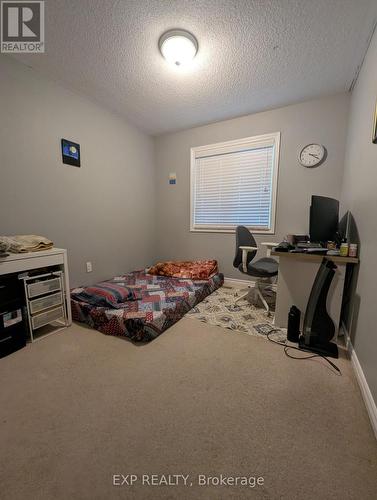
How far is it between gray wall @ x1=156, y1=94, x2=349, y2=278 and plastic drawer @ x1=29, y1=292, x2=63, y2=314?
219 centimetres

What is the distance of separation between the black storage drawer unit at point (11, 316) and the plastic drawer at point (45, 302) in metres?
0.08

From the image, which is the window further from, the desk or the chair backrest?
the desk

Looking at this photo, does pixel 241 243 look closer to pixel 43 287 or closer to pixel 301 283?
pixel 301 283

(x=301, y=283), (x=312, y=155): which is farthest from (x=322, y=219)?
(x=312, y=155)

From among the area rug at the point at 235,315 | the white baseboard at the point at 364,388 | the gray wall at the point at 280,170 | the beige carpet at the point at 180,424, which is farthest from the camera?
the gray wall at the point at 280,170

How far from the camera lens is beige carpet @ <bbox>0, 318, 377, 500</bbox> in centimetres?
81

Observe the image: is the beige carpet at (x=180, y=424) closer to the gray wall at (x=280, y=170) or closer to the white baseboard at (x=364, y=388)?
the white baseboard at (x=364, y=388)

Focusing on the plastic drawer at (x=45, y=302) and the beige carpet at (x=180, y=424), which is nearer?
the beige carpet at (x=180, y=424)

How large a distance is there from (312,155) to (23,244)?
3377 mm

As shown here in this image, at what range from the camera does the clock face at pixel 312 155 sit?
257 centimetres

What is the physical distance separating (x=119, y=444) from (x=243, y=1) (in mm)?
2828

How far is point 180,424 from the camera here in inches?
41.4

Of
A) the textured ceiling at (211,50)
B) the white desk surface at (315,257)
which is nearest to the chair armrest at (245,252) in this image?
the white desk surface at (315,257)

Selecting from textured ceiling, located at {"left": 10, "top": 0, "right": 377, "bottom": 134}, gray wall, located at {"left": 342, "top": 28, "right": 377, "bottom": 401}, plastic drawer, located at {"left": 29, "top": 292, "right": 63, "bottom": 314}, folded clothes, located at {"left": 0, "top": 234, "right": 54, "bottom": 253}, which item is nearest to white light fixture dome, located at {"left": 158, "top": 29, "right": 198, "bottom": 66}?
textured ceiling, located at {"left": 10, "top": 0, "right": 377, "bottom": 134}
